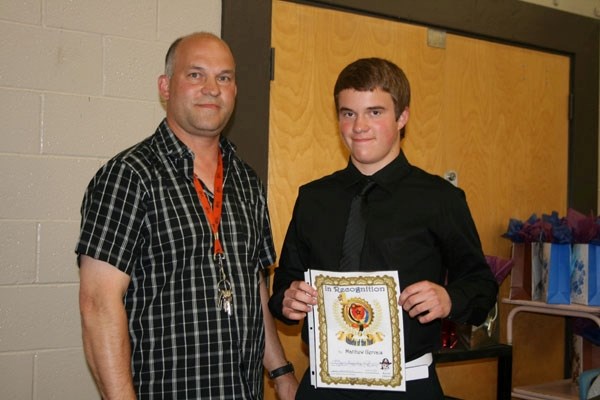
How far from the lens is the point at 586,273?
10.5 ft

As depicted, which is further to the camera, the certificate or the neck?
the neck

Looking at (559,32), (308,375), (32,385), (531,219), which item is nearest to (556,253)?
(531,219)

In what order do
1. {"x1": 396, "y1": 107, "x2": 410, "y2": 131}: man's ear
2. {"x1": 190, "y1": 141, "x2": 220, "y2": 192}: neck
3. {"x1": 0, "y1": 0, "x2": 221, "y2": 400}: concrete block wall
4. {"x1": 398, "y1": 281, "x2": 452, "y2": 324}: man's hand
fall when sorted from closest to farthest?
1. {"x1": 398, "y1": 281, "x2": 452, "y2": 324}: man's hand
2. {"x1": 396, "y1": 107, "x2": 410, "y2": 131}: man's ear
3. {"x1": 190, "y1": 141, "x2": 220, "y2": 192}: neck
4. {"x1": 0, "y1": 0, "x2": 221, "y2": 400}: concrete block wall

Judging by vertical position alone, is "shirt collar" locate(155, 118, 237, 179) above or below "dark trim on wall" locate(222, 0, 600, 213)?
below

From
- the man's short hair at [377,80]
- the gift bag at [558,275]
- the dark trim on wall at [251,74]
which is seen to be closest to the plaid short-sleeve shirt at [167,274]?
the man's short hair at [377,80]

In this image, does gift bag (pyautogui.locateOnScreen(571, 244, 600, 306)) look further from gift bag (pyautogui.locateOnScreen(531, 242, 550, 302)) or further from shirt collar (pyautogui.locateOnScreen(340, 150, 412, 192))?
shirt collar (pyautogui.locateOnScreen(340, 150, 412, 192))

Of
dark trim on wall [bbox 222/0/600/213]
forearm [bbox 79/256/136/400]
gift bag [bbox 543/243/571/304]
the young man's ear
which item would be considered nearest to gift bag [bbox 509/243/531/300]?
gift bag [bbox 543/243/571/304]

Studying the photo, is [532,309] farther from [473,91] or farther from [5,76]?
[5,76]

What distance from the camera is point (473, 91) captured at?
355 cm

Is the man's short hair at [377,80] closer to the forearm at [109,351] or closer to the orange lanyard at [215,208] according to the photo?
the orange lanyard at [215,208]

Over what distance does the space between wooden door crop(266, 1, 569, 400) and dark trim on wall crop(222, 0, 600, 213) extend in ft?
0.20

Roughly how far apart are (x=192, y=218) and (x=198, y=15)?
1.10 m

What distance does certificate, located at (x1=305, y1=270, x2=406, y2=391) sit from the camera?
5.71ft

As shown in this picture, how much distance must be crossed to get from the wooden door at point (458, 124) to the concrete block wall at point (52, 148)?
70 centimetres
